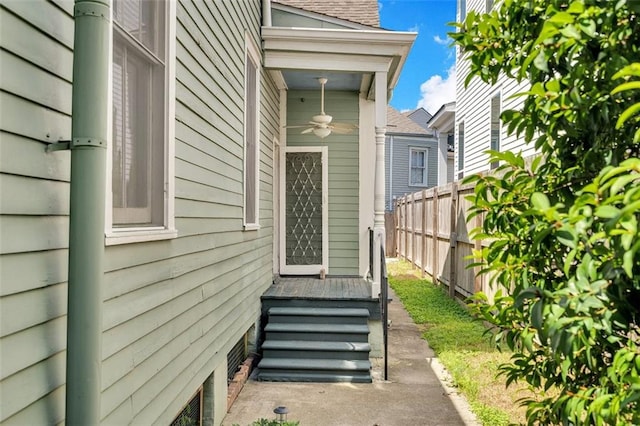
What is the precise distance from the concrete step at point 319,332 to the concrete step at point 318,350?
9 centimetres

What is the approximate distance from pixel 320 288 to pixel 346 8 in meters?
4.47

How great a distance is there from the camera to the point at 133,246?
92.6 inches

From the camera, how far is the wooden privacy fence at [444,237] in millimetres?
8297

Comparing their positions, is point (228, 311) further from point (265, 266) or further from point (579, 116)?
point (579, 116)

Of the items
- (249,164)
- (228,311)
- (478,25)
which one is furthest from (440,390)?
(478,25)

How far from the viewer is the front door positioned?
7.75 metres

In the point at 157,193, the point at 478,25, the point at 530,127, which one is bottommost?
the point at 157,193

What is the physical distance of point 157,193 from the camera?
2.73m

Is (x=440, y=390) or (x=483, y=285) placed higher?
(x=483, y=285)

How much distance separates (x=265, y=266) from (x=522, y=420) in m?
3.34

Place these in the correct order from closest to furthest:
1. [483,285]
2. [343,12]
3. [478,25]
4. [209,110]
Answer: [478,25] → [209,110] → [483,285] → [343,12]

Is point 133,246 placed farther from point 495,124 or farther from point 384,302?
point 495,124

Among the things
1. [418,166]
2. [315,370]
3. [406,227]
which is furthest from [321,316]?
[418,166]

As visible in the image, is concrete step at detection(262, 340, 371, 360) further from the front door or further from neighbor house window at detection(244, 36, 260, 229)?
the front door
